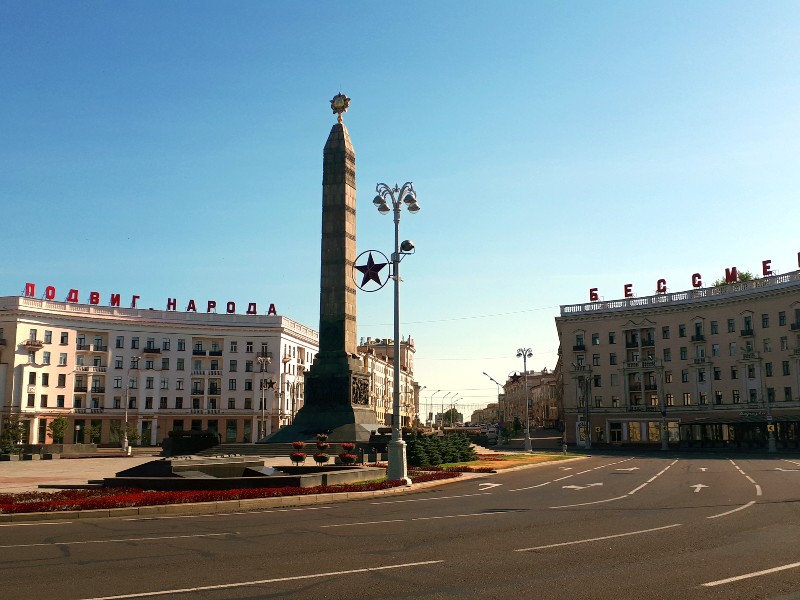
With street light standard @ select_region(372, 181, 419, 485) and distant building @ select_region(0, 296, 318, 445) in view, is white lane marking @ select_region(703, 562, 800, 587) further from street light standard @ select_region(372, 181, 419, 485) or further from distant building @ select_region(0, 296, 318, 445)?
distant building @ select_region(0, 296, 318, 445)

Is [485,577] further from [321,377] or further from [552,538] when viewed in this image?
[321,377]

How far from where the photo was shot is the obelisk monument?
1912 inches

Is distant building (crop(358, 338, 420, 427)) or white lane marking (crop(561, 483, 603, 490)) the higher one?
distant building (crop(358, 338, 420, 427))

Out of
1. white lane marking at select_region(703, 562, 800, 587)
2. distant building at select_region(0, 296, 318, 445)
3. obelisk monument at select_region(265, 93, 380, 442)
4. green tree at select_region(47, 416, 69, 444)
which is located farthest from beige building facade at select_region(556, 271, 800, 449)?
white lane marking at select_region(703, 562, 800, 587)

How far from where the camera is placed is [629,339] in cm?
8875

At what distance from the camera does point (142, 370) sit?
91625 mm

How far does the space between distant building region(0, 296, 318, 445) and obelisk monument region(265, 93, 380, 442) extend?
32.9 metres

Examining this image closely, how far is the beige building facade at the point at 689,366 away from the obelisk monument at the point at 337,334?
4403cm

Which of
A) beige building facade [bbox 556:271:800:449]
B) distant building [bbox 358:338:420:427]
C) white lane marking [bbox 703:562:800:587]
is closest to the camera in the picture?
white lane marking [bbox 703:562:800:587]

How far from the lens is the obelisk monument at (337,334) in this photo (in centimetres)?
4856

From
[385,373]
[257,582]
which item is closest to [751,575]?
[257,582]

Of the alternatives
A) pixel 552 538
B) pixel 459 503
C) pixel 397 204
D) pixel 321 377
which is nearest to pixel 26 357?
pixel 321 377

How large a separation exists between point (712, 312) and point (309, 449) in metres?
57.2

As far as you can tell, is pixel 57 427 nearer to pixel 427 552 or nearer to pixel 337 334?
pixel 337 334
